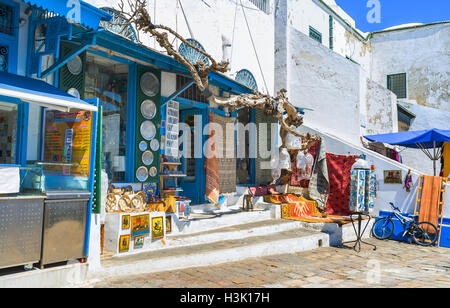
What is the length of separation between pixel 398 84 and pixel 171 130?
16838 mm

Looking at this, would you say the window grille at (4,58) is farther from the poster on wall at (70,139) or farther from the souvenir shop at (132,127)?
the poster on wall at (70,139)

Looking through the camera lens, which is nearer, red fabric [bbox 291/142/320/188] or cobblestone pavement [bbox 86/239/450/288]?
cobblestone pavement [bbox 86/239/450/288]

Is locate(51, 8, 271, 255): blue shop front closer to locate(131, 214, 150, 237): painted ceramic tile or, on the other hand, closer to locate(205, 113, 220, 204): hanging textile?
locate(131, 214, 150, 237): painted ceramic tile

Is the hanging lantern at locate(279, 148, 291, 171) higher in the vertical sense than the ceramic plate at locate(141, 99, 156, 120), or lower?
lower

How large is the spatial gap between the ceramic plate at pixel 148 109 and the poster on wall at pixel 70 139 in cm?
243

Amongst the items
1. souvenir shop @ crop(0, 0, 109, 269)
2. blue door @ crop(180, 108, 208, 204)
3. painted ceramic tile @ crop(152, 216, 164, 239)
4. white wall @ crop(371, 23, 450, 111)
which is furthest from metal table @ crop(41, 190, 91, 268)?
white wall @ crop(371, 23, 450, 111)

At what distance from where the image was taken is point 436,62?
2008 centimetres

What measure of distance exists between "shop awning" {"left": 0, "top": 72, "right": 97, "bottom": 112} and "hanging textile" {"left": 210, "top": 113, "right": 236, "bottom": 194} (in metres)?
4.86

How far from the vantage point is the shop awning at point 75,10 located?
15.1 feet

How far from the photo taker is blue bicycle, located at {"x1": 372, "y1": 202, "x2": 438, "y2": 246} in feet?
31.9

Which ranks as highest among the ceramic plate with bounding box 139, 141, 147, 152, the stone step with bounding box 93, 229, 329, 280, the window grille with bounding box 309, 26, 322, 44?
the window grille with bounding box 309, 26, 322, 44

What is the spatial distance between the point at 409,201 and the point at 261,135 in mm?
4615

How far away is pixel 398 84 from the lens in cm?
2139

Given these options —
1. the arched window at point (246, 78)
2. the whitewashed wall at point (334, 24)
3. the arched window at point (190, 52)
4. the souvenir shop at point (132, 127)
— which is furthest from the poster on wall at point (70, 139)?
the whitewashed wall at point (334, 24)
